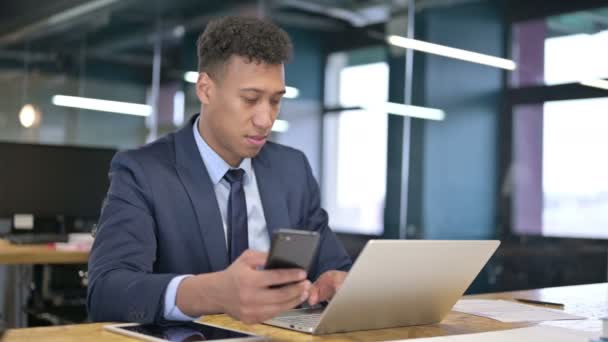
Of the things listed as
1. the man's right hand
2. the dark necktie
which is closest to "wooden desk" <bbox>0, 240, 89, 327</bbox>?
the dark necktie

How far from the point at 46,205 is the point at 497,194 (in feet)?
8.42

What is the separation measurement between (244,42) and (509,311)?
85 centimetres

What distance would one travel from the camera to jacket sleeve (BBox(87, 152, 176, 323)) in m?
1.48

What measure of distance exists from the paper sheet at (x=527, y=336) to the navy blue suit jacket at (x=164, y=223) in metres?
0.53

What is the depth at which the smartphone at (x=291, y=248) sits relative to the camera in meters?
1.15

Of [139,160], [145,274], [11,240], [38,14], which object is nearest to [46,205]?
[11,240]

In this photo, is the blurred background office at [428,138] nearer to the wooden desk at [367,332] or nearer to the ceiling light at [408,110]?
the ceiling light at [408,110]

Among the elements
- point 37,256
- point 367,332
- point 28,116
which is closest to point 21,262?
point 37,256

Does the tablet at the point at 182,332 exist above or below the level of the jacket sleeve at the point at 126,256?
below

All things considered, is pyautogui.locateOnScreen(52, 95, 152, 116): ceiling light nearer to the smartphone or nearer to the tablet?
the tablet

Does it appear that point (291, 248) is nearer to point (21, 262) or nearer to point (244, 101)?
point (244, 101)

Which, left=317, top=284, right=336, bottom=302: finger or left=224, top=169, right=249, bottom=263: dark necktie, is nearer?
left=317, top=284, right=336, bottom=302: finger

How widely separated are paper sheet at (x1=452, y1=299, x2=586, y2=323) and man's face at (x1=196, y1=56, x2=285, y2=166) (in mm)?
607

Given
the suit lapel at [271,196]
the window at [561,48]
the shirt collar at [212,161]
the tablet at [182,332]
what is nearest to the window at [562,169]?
the window at [561,48]
